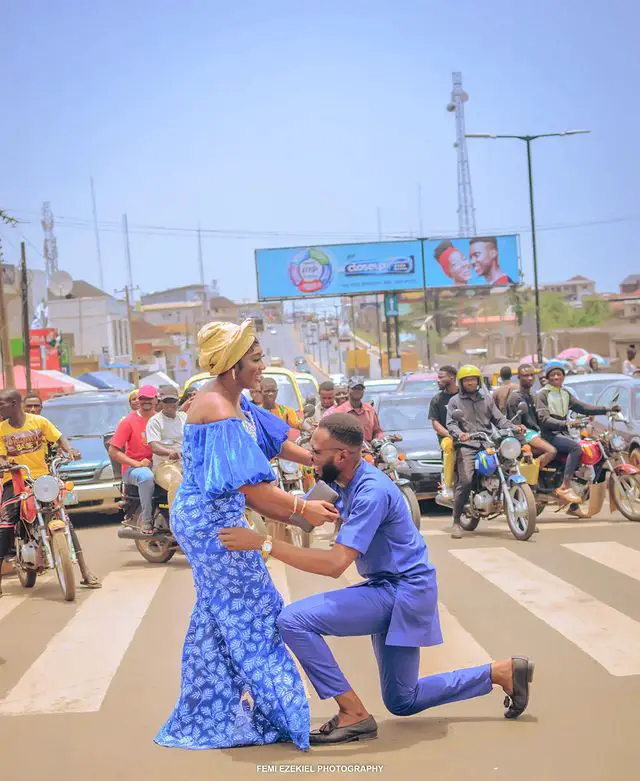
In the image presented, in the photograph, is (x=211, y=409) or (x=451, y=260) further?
(x=451, y=260)

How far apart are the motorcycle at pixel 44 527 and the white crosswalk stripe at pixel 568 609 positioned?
144 inches

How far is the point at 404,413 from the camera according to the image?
57.2 ft

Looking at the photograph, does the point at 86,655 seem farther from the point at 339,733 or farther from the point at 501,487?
the point at 501,487

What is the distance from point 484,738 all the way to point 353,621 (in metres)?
0.87

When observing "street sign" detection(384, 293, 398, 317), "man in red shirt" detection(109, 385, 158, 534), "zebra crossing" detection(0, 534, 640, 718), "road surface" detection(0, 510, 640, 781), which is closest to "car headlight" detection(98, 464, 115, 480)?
"man in red shirt" detection(109, 385, 158, 534)

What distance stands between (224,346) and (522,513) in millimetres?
7574

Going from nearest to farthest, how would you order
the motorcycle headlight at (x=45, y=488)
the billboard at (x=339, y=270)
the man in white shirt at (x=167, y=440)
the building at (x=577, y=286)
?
the motorcycle headlight at (x=45, y=488) → the man in white shirt at (x=167, y=440) → the billboard at (x=339, y=270) → the building at (x=577, y=286)

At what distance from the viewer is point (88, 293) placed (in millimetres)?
119562

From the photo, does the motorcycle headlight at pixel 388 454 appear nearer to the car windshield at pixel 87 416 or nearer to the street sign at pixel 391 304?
the car windshield at pixel 87 416

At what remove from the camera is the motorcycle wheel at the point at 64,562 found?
9.79 meters

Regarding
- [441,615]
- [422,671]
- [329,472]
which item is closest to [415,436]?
[441,615]

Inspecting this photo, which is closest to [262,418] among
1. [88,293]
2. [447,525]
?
[447,525]

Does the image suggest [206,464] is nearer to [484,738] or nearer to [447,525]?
[484,738]

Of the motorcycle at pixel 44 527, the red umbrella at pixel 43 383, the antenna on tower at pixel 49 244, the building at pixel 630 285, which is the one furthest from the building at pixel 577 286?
the motorcycle at pixel 44 527
